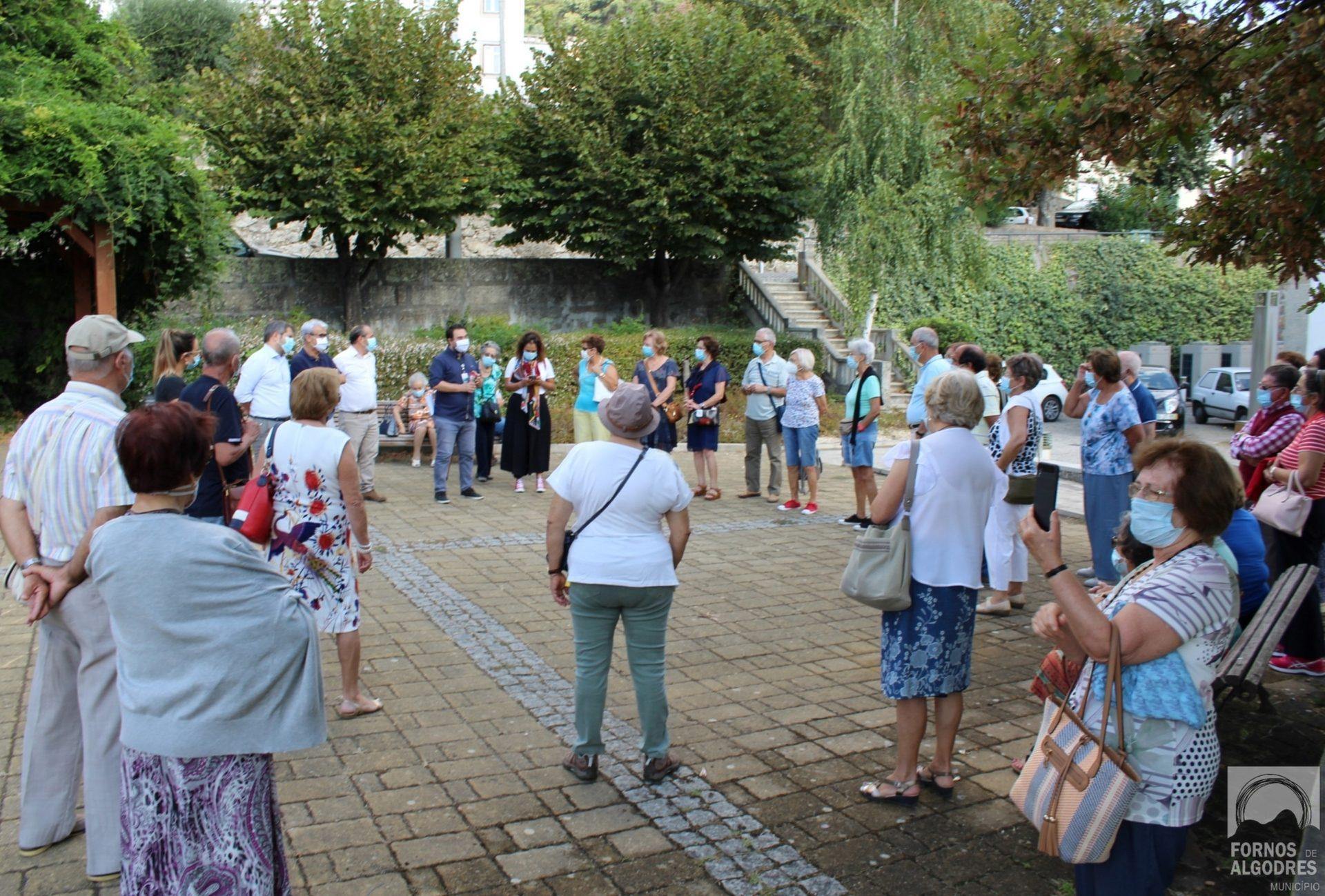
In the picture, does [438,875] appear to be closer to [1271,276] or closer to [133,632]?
[133,632]

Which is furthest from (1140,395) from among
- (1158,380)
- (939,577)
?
(1158,380)

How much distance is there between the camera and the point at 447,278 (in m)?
22.2

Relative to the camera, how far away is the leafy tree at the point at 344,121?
62.7 ft

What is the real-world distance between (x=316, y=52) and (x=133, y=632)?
18.9 m

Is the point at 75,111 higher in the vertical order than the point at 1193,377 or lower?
higher

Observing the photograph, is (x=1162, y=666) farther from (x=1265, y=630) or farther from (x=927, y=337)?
(x=927, y=337)

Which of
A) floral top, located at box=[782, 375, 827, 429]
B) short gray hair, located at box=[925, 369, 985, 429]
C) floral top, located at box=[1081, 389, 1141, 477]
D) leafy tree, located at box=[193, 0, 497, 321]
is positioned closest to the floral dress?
short gray hair, located at box=[925, 369, 985, 429]

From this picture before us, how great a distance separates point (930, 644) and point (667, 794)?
1.28 meters

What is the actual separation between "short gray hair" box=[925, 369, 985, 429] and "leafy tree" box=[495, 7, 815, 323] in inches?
669

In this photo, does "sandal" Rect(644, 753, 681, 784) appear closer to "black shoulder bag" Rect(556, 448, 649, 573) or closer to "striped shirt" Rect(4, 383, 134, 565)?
"black shoulder bag" Rect(556, 448, 649, 573)

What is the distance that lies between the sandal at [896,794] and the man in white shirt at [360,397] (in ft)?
23.8

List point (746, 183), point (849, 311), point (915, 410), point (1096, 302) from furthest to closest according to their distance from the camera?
point (1096, 302), point (849, 311), point (746, 183), point (915, 410)

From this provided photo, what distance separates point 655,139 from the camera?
21312 millimetres

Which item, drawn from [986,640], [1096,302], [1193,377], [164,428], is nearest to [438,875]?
[164,428]
